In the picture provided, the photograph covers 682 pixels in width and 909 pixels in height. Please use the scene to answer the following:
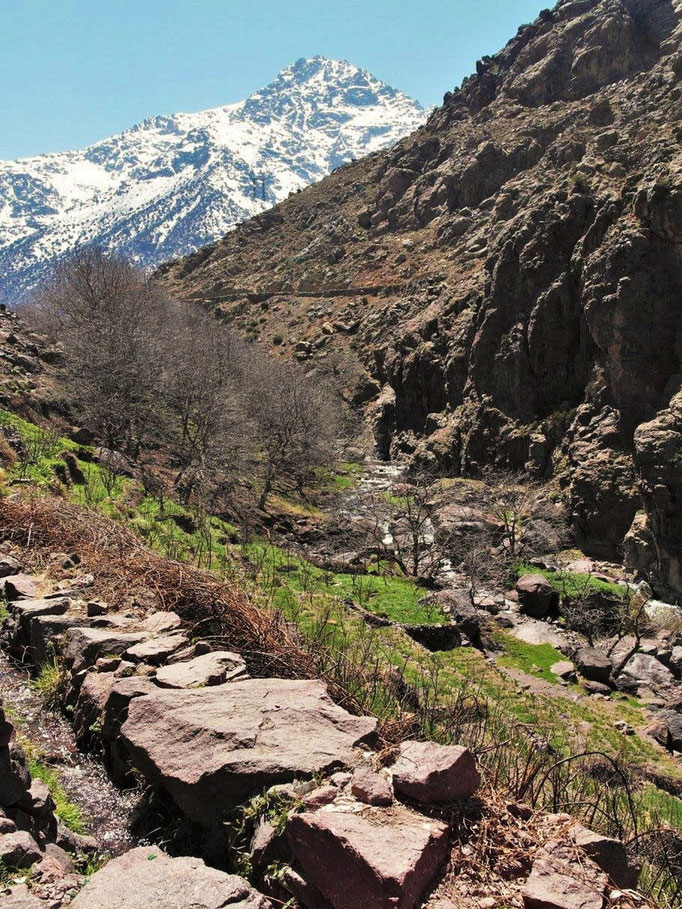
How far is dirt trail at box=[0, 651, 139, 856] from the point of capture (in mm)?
3955

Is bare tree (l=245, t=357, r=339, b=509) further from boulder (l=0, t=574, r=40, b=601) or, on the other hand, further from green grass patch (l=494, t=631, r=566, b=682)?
boulder (l=0, t=574, r=40, b=601)

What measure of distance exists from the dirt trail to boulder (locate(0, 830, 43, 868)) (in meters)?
0.82

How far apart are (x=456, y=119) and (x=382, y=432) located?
6791 cm

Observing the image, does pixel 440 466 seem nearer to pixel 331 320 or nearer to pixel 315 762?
pixel 331 320

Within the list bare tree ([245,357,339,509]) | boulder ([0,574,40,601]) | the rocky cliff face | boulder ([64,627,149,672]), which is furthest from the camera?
bare tree ([245,357,339,509])

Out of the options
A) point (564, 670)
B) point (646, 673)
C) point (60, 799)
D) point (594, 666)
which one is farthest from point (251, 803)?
point (646, 673)

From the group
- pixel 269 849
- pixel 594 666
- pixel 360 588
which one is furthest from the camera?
pixel 360 588

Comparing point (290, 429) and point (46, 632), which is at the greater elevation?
point (290, 429)

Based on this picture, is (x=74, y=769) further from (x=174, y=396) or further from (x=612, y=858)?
(x=174, y=396)

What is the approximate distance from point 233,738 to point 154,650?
1664 mm

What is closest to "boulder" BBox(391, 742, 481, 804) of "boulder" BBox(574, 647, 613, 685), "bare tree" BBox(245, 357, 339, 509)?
"boulder" BBox(574, 647, 613, 685)

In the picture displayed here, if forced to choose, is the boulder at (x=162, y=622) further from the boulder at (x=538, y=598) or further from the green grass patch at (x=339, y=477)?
the green grass patch at (x=339, y=477)

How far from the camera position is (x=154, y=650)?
5.33 m

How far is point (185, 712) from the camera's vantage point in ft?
13.9
